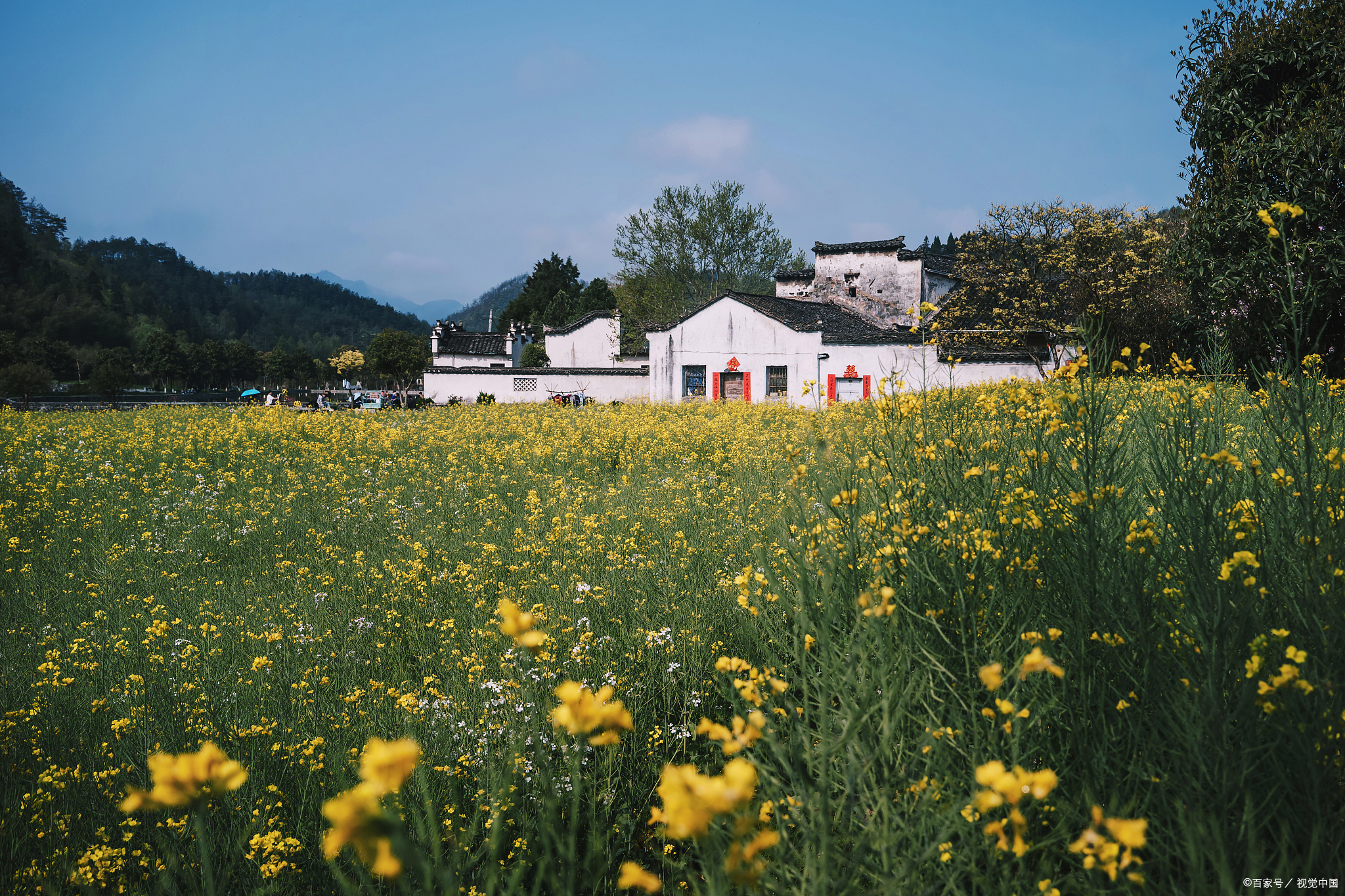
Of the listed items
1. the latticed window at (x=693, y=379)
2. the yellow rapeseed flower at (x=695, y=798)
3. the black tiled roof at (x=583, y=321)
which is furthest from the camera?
the black tiled roof at (x=583, y=321)

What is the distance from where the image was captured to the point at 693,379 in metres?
24.4

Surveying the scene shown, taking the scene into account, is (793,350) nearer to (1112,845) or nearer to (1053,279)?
(1053,279)

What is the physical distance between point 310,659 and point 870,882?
10.2 feet

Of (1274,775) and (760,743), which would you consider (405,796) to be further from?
(1274,775)

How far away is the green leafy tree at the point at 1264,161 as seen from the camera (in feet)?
23.4

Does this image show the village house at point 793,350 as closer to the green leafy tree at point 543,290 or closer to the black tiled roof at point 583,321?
the black tiled roof at point 583,321

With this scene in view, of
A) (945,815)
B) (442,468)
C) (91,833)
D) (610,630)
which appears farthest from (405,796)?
(442,468)

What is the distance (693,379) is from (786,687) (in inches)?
913

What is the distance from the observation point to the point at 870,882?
1.65 metres

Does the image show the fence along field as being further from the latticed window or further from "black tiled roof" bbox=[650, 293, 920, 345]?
the latticed window

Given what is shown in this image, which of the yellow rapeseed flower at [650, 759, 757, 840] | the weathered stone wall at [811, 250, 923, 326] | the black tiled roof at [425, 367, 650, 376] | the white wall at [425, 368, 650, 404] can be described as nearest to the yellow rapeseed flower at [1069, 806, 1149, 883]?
the yellow rapeseed flower at [650, 759, 757, 840]

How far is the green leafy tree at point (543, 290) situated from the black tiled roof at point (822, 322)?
3562 cm

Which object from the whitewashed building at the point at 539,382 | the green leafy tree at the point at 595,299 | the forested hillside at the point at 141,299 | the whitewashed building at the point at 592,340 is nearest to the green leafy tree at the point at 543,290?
the green leafy tree at the point at 595,299

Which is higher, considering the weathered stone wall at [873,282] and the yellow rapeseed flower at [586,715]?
the weathered stone wall at [873,282]
